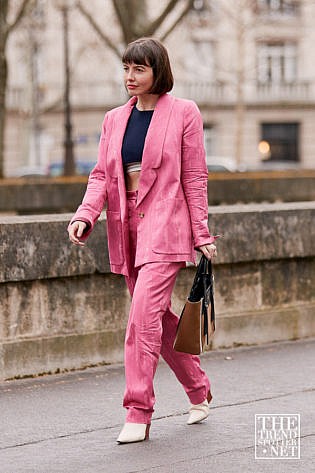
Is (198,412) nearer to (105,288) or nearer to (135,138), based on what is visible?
(135,138)

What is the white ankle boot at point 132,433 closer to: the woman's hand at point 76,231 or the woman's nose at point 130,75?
the woman's hand at point 76,231

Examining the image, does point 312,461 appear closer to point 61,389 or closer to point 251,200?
point 61,389

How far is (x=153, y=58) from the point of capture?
19.1 ft

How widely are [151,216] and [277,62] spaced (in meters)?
52.8

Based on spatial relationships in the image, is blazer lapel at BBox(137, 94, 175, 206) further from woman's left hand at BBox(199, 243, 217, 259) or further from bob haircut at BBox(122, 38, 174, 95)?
woman's left hand at BBox(199, 243, 217, 259)

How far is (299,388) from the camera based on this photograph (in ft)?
23.9

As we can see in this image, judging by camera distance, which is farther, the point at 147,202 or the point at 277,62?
the point at 277,62

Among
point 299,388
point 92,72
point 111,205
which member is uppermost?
point 92,72

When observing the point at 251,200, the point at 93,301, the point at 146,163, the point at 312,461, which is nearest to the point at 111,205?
the point at 146,163

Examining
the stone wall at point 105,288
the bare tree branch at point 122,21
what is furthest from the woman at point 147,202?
the bare tree branch at point 122,21

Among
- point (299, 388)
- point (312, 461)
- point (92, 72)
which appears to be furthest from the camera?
point (92, 72)

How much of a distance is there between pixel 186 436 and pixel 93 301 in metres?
2.23

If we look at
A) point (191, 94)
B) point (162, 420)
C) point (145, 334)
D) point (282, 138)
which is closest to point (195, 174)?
point (145, 334)

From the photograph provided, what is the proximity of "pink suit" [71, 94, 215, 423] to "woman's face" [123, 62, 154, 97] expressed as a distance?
0.15m
